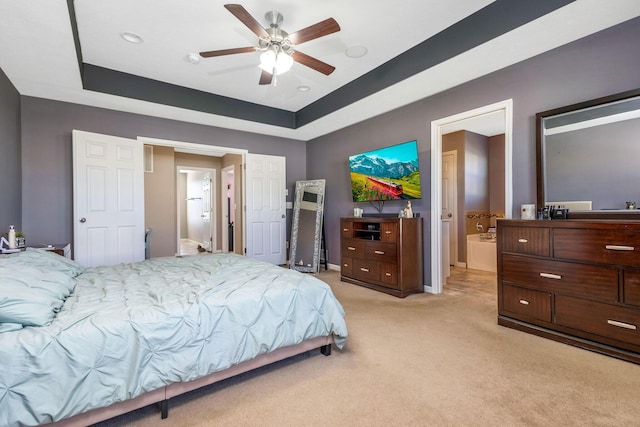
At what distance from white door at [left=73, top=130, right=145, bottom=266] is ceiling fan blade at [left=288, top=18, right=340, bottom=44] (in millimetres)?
3092

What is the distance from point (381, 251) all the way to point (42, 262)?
3.28m

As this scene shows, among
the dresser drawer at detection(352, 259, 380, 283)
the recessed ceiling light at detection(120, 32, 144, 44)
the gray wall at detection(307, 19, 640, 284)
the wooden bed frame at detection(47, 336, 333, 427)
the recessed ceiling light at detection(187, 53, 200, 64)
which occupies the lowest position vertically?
the wooden bed frame at detection(47, 336, 333, 427)

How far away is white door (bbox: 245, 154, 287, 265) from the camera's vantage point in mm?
5234

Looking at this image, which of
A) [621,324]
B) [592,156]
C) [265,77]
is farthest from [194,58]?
[621,324]

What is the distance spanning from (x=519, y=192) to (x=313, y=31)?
2.42m

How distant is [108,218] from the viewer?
394cm

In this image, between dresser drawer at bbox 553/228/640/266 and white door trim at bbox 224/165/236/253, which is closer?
dresser drawer at bbox 553/228/640/266

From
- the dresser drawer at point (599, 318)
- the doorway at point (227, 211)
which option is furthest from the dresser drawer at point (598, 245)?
the doorway at point (227, 211)

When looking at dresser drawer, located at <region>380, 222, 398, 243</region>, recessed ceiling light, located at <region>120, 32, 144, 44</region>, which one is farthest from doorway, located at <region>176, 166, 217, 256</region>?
dresser drawer, located at <region>380, 222, 398, 243</region>

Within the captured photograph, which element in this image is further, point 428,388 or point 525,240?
point 525,240

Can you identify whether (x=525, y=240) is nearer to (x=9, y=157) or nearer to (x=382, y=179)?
(x=382, y=179)

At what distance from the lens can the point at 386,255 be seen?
3.73 metres

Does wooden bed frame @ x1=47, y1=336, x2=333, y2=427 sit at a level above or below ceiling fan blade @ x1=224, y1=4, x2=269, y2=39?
below

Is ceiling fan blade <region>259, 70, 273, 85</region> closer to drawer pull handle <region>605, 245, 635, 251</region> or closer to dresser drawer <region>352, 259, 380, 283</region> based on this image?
dresser drawer <region>352, 259, 380, 283</region>
